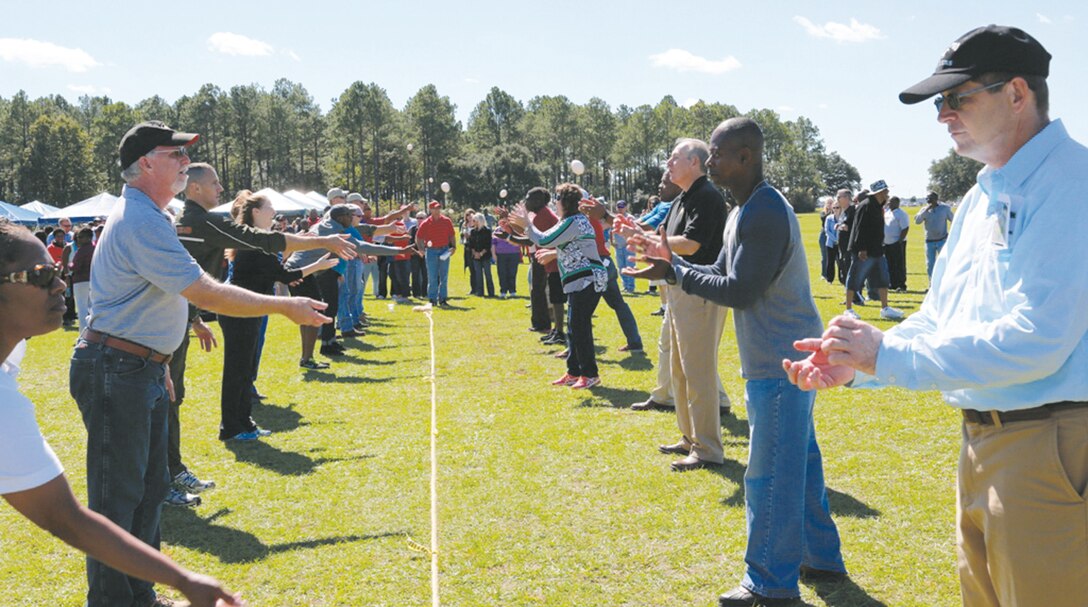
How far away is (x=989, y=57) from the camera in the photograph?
86.5 inches

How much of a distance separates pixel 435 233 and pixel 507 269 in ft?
8.74

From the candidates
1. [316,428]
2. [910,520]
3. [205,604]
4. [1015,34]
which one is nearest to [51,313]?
[205,604]

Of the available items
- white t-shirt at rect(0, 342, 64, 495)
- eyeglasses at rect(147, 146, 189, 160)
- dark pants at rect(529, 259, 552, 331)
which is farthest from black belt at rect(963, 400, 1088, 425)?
dark pants at rect(529, 259, 552, 331)

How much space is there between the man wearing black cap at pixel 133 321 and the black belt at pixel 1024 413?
2915mm

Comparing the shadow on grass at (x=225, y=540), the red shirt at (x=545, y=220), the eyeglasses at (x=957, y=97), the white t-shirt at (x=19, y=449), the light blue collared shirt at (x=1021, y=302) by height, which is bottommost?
the shadow on grass at (x=225, y=540)

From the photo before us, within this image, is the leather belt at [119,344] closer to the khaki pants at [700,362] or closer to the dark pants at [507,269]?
the khaki pants at [700,362]

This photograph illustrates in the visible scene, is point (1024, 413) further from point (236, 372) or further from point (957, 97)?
point (236, 372)

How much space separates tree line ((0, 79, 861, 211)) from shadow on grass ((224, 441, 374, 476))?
2969 inches

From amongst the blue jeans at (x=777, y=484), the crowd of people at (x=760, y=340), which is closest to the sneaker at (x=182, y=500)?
the crowd of people at (x=760, y=340)

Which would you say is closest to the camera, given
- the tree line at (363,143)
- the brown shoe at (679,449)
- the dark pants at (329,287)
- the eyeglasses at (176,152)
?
the eyeglasses at (176,152)

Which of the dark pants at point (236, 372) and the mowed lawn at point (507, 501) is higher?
the dark pants at point (236, 372)

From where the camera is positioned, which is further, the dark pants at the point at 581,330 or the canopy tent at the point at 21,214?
the canopy tent at the point at 21,214

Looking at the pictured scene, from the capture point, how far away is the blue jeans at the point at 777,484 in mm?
3938

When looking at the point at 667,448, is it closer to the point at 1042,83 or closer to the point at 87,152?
the point at 1042,83
